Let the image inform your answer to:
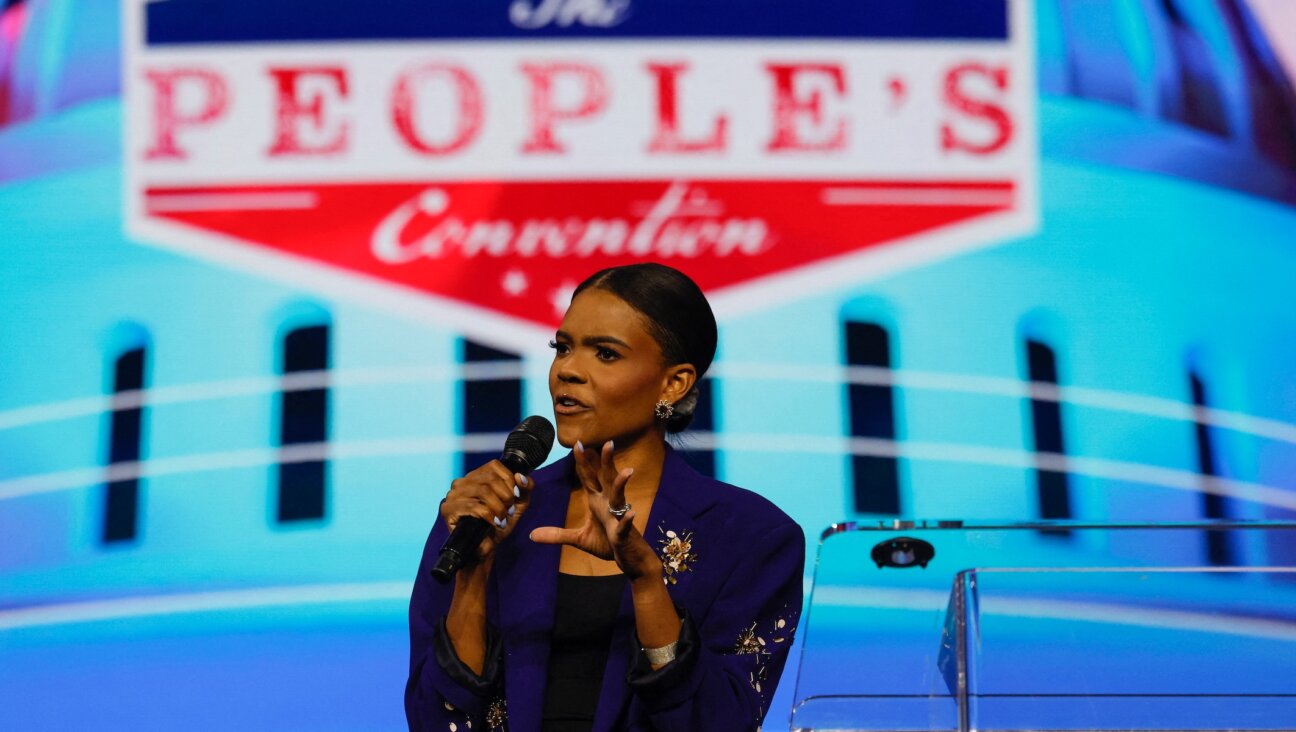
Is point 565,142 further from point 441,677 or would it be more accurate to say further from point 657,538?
point 441,677

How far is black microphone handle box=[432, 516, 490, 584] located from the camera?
1.41 metres

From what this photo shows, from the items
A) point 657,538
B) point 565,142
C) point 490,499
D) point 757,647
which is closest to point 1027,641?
point 757,647

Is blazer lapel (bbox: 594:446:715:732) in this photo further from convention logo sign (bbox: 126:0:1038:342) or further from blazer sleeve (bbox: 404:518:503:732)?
convention logo sign (bbox: 126:0:1038:342)

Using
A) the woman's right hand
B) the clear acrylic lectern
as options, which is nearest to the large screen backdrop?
the clear acrylic lectern

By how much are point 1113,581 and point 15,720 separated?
2.04 metres

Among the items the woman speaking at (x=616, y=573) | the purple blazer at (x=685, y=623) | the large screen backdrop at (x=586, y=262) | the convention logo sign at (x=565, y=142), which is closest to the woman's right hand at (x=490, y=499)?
the woman speaking at (x=616, y=573)

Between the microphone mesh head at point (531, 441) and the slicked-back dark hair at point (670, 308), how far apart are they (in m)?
0.17

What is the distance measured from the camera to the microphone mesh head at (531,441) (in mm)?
1597

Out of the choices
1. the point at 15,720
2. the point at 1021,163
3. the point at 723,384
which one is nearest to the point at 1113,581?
the point at 723,384

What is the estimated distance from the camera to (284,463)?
293 centimetres

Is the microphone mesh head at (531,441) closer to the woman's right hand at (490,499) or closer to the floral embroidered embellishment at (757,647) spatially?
the woman's right hand at (490,499)

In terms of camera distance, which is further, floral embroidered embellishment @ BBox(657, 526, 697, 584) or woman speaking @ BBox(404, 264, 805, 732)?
floral embroidered embellishment @ BBox(657, 526, 697, 584)

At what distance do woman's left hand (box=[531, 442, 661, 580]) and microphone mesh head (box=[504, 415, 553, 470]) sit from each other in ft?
0.37

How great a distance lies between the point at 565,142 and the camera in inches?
122
